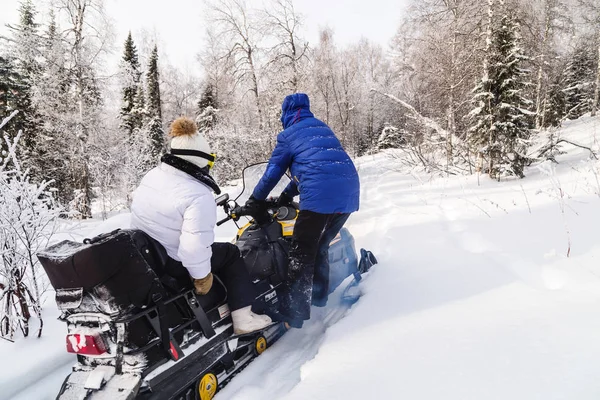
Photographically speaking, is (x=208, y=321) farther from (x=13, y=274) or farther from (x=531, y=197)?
(x=531, y=197)

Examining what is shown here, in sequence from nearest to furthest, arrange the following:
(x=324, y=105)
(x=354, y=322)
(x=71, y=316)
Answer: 1. (x=71, y=316)
2. (x=354, y=322)
3. (x=324, y=105)

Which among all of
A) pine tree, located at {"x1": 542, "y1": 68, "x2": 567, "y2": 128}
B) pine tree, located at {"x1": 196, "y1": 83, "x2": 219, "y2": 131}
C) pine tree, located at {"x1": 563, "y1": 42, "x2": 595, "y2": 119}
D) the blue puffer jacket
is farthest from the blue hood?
pine tree, located at {"x1": 563, "y1": 42, "x2": 595, "y2": 119}

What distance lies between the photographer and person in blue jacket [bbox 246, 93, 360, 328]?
2.87 meters

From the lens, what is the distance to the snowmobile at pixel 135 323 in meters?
1.82

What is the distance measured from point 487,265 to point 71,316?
3.26m

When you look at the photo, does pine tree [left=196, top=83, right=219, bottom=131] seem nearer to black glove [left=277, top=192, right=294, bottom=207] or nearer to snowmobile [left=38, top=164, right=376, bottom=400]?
black glove [left=277, top=192, right=294, bottom=207]

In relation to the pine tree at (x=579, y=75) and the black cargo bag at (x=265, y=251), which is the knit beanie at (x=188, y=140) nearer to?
the black cargo bag at (x=265, y=251)

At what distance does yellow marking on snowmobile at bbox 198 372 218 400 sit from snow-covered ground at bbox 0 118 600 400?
0.24 ft

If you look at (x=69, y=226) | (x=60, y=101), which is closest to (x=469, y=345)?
(x=69, y=226)

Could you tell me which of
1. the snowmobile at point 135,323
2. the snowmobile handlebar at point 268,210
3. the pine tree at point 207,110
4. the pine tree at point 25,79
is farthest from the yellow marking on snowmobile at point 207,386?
the pine tree at point 207,110

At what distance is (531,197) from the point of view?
5.95 m

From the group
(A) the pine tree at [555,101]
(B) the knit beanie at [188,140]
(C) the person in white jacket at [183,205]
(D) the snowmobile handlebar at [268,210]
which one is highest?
(A) the pine tree at [555,101]

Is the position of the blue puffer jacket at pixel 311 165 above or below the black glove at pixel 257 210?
above

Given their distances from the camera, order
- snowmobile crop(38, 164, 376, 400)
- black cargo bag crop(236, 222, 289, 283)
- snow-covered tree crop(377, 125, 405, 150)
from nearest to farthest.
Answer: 1. snowmobile crop(38, 164, 376, 400)
2. black cargo bag crop(236, 222, 289, 283)
3. snow-covered tree crop(377, 125, 405, 150)
